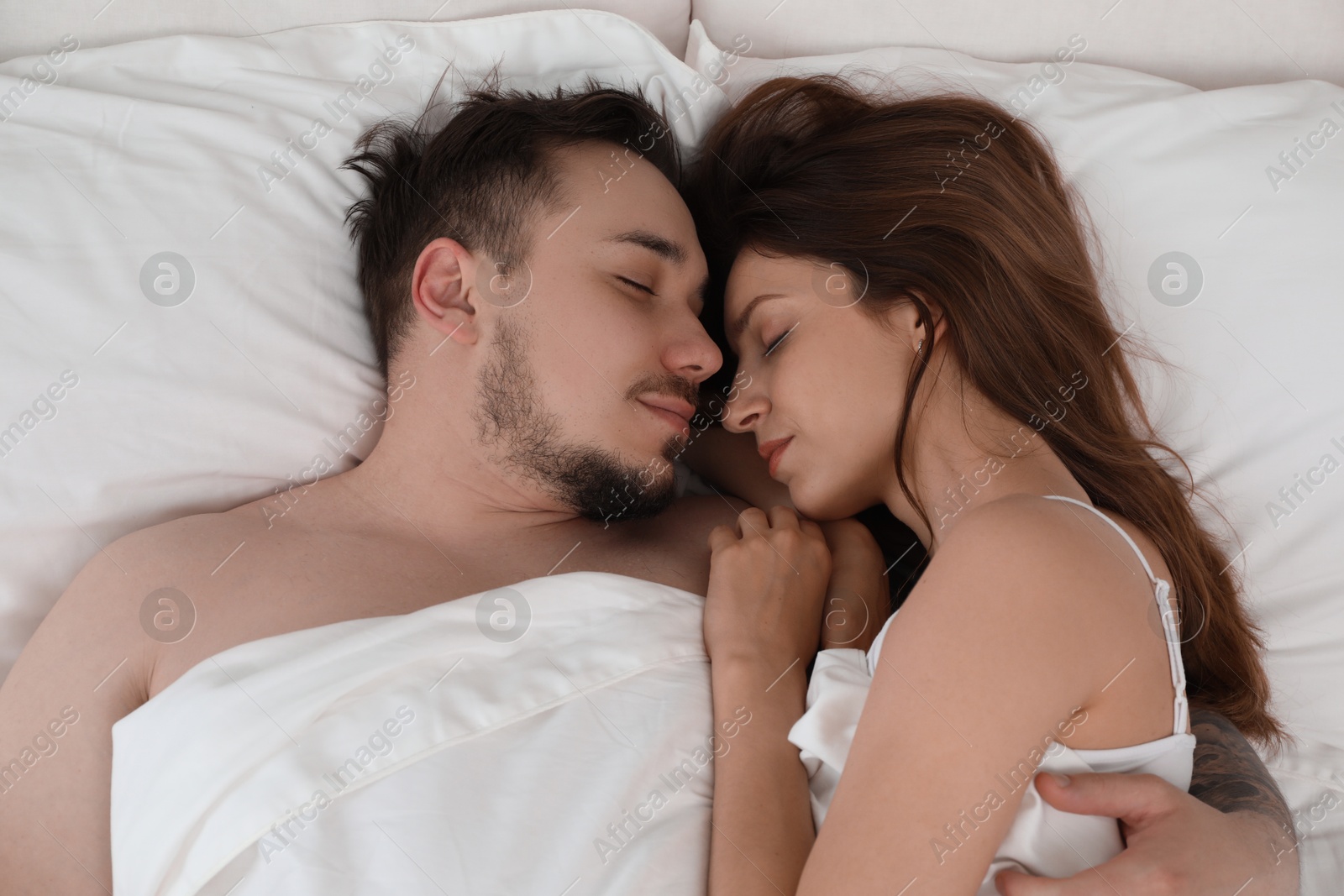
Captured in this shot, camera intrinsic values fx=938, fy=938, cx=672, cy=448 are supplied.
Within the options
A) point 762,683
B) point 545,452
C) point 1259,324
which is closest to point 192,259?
point 545,452

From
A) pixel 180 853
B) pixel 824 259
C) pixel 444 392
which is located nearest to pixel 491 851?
pixel 180 853

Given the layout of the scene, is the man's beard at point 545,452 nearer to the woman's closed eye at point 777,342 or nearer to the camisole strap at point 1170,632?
the woman's closed eye at point 777,342

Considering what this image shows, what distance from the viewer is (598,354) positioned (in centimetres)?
167

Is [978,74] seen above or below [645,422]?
above

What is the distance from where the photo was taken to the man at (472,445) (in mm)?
1446

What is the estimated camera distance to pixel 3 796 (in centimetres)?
137

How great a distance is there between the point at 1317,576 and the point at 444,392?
5.45 ft

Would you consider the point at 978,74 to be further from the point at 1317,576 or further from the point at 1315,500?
Result: the point at 1317,576

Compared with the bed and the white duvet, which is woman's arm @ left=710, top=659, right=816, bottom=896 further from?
the bed

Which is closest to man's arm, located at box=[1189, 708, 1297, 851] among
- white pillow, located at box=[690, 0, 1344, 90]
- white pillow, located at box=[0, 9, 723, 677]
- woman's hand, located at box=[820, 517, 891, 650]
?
woman's hand, located at box=[820, 517, 891, 650]

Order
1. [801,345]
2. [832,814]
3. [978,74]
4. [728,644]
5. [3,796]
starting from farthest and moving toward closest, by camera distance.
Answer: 1. [978,74]
2. [801,345]
3. [728,644]
4. [3,796]
5. [832,814]

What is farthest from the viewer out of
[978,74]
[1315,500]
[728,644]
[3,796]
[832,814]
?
[978,74]

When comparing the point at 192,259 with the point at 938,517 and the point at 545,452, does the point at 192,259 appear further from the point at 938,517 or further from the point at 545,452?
the point at 938,517

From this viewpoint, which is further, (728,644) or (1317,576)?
(1317,576)
